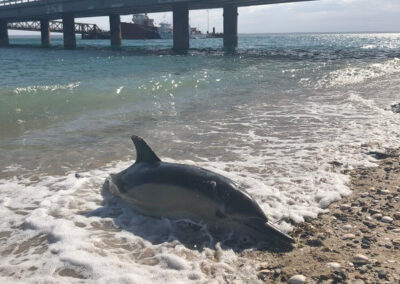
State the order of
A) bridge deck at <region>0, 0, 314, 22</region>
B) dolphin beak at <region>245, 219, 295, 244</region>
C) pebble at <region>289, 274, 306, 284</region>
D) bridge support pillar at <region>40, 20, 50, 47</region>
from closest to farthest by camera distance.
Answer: pebble at <region>289, 274, 306, 284</region>
dolphin beak at <region>245, 219, 295, 244</region>
bridge deck at <region>0, 0, 314, 22</region>
bridge support pillar at <region>40, 20, 50, 47</region>

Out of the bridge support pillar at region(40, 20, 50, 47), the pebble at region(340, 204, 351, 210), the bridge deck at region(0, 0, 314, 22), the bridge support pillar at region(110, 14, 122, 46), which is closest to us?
the pebble at region(340, 204, 351, 210)

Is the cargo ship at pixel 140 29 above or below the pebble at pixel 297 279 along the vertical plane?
above

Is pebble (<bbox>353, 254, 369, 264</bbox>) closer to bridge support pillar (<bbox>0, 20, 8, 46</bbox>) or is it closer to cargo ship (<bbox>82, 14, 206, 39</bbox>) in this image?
bridge support pillar (<bbox>0, 20, 8, 46</bbox>)

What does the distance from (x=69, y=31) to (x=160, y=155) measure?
210 feet

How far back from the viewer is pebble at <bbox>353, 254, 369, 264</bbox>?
3.56 meters

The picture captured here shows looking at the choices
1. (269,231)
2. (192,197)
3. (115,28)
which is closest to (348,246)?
(269,231)

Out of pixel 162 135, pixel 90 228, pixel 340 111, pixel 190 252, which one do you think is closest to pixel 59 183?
pixel 90 228

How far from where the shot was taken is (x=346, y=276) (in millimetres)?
3359

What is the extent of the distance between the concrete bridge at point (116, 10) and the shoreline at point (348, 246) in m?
49.0

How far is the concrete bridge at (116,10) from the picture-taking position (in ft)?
175

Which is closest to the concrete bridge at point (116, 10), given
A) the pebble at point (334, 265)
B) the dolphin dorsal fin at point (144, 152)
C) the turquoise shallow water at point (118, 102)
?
the turquoise shallow water at point (118, 102)

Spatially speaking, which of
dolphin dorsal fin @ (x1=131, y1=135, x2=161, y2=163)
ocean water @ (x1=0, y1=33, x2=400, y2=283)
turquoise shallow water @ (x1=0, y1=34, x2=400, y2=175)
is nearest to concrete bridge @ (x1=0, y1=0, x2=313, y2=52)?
turquoise shallow water @ (x1=0, y1=34, x2=400, y2=175)

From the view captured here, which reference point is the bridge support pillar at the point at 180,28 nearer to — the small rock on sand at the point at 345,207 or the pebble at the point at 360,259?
the small rock on sand at the point at 345,207

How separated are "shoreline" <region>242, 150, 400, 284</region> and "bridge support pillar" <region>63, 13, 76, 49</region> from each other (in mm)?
65745
